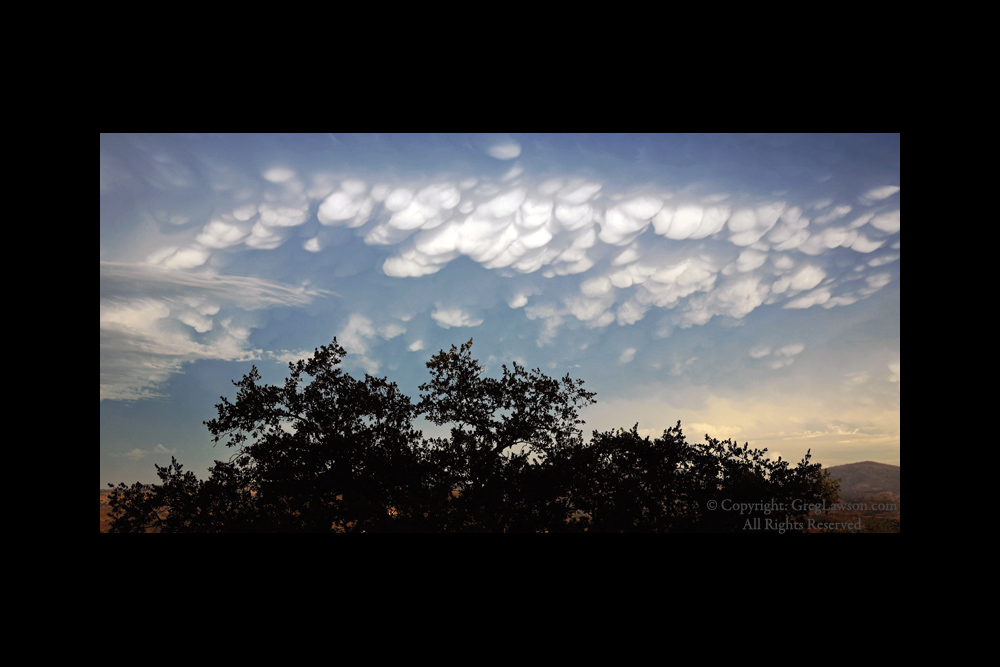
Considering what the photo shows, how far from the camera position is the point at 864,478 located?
207 inches

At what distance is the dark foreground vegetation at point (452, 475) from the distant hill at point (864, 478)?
0.51 ft

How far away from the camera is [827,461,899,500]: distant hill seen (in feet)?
16.6

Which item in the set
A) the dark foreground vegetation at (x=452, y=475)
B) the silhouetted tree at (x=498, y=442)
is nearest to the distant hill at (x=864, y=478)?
the dark foreground vegetation at (x=452, y=475)

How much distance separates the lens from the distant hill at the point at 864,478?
5059 millimetres

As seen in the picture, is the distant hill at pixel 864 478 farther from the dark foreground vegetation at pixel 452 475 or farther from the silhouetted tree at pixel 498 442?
the silhouetted tree at pixel 498 442

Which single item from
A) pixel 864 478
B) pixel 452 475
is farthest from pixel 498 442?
pixel 864 478

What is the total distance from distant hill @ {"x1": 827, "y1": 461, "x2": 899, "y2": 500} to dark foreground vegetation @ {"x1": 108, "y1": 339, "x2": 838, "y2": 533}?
0.15 metres

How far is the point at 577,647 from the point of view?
12.0 ft

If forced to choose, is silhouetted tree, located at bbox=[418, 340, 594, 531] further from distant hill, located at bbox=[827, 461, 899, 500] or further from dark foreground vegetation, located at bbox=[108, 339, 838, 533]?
distant hill, located at bbox=[827, 461, 899, 500]
